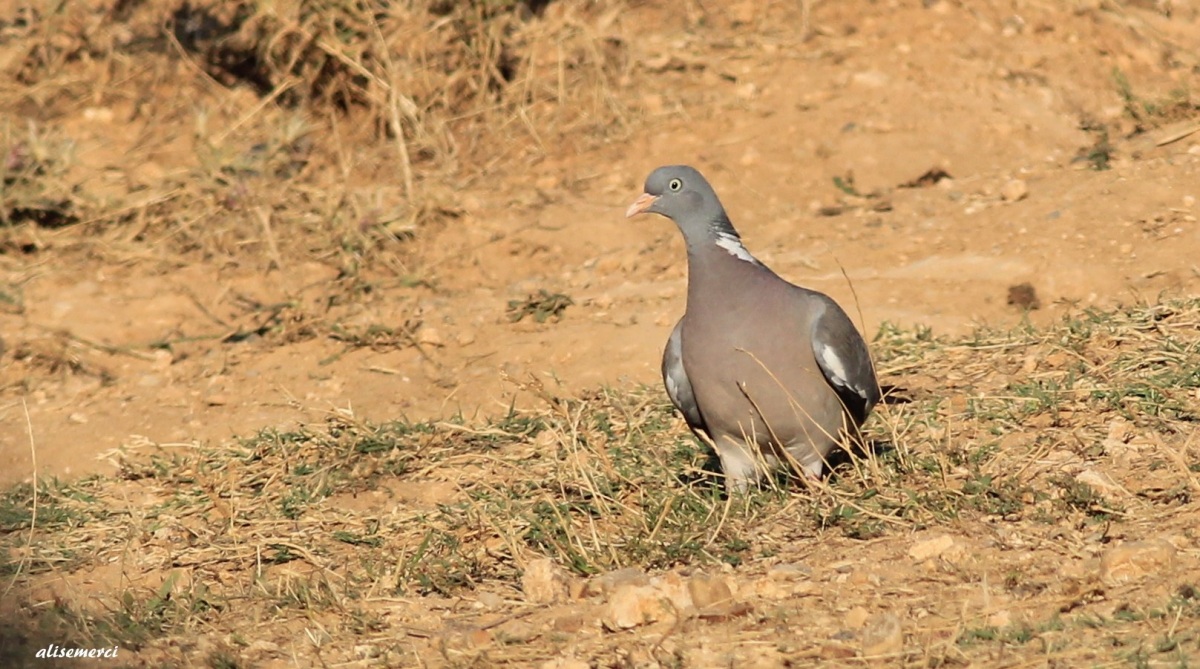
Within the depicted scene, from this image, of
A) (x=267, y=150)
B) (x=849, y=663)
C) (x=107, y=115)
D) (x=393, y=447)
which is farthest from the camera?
(x=107, y=115)

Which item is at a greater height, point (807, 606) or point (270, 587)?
point (807, 606)

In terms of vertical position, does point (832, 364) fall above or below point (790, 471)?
above

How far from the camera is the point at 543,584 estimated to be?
12.8ft

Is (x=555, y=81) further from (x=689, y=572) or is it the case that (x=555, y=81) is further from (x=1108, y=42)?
(x=689, y=572)

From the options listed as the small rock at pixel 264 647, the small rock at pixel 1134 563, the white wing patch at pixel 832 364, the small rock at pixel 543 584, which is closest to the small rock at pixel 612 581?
the small rock at pixel 543 584

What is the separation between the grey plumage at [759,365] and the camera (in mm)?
4449

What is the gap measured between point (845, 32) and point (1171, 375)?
4129 millimetres

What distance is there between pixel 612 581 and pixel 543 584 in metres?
0.18

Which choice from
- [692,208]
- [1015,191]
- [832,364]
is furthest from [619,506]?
[1015,191]

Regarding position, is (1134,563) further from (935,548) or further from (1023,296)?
(1023,296)

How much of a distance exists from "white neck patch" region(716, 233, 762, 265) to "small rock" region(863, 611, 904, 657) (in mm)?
1451

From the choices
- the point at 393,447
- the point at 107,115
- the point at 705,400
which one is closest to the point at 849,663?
the point at 705,400

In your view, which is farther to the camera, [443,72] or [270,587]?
[443,72]

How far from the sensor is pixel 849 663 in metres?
3.34
